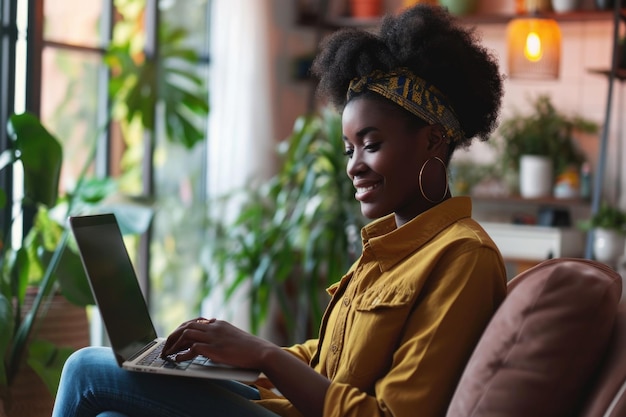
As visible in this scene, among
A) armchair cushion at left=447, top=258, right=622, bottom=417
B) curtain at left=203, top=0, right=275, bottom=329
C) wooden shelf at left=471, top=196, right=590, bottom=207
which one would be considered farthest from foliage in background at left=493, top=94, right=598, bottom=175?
armchair cushion at left=447, top=258, right=622, bottom=417

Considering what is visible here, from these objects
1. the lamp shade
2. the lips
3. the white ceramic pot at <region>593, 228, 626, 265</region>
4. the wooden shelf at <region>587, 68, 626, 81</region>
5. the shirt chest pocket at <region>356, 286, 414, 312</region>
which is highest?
the lamp shade

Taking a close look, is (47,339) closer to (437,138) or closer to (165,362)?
(165,362)

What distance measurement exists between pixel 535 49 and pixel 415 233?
8.76ft

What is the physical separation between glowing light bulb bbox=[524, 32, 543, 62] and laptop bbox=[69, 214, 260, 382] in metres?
2.72

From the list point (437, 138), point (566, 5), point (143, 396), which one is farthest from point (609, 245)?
point (143, 396)

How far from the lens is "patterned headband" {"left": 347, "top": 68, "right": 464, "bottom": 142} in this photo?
1662 mm

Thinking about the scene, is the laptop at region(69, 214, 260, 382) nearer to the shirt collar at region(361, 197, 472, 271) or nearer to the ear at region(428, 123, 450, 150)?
the shirt collar at region(361, 197, 472, 271)

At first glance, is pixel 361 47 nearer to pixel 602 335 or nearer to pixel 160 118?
pixel 602 335

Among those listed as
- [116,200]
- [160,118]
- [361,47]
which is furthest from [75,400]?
[160,118]

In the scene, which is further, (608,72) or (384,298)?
(608,72)

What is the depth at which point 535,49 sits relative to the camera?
4.08 meters

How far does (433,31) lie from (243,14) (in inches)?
118

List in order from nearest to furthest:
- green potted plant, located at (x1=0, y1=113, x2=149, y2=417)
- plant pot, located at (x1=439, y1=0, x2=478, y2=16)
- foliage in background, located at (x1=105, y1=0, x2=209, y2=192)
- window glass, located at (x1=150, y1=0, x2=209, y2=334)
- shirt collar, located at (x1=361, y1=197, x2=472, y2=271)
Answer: shirt collar, located at (x1=361, y1=197, x2=472, y2=271)
green potted plant, located at (x1=0, y1=113, x2=149, y2=417)
foliage in background, located at (x1=105, y1=0, x2=209, y2=192)
window glass, located at (x1=150, y1=0, x2=209, y2=334)
plant pot, located at (x1=439, y1=0, x2=478, y2=16)

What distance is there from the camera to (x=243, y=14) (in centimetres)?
459
